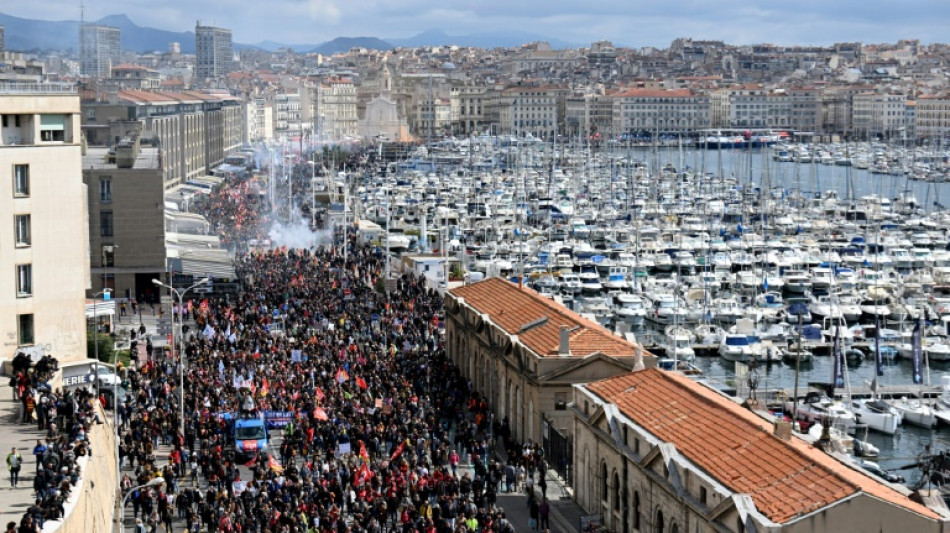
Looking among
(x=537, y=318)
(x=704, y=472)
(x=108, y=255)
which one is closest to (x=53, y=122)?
(x=537, y=318)

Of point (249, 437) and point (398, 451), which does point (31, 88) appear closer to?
point (249, 437)

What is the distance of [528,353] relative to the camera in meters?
37.3

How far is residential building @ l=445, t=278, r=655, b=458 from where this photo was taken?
35906 mm

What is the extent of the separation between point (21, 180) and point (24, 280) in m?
2.28

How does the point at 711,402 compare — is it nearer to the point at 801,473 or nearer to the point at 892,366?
the point at 801,473

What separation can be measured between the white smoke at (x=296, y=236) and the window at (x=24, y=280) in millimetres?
39521

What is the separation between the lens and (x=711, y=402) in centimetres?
2948

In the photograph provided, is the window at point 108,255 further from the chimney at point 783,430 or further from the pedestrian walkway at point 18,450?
the chimney at point 783,430

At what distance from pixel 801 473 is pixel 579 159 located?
142668 mm

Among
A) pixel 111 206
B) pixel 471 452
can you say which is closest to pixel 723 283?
pixel 111 206

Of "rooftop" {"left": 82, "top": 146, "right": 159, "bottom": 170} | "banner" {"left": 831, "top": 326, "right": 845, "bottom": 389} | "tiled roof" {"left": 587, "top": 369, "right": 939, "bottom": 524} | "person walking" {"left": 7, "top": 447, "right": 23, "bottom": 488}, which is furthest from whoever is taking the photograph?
"rooftop" {"left": 82, "top": 146, "right": 159, "bottom": 170}

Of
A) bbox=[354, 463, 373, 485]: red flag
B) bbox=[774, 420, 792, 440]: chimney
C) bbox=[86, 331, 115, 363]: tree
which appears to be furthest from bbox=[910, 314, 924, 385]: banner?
bbox=[86, 331, 115, 363]: tree

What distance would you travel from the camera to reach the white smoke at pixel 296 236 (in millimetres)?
78625

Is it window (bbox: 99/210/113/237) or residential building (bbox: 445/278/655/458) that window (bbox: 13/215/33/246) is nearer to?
residential building (bbox: 445/278/655/458)
